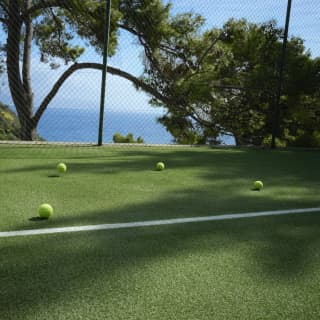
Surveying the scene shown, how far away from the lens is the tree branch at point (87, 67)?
8000 millimetres

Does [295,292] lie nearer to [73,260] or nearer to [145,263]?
[145,263]

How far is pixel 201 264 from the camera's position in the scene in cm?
177

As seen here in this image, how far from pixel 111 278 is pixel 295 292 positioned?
732mm

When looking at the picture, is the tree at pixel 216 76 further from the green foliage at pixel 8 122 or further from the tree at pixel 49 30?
the green foliage at pixel 8 122

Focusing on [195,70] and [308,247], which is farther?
[195,70]

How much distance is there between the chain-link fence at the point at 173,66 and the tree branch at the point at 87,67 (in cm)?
4

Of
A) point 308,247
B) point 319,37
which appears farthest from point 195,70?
point 308,247

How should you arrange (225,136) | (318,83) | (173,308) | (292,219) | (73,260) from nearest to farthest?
(173,308) < (73,260) < (292,219) < (318,83) < (225,136)

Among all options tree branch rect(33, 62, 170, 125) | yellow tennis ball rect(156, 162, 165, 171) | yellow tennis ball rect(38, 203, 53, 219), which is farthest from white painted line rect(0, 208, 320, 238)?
tree branch rect(33, 62, 170, 125)

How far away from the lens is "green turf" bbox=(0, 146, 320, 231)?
252 centimetres

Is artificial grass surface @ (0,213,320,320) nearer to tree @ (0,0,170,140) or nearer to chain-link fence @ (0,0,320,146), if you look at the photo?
chain-link fence @ (0,0,320,146)

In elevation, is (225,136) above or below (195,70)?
below

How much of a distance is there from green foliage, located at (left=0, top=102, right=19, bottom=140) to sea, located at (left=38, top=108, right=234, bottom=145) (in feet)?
6.35

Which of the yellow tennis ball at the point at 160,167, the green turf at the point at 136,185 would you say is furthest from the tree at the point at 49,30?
the yellow tennis ball at the point at 160,167
